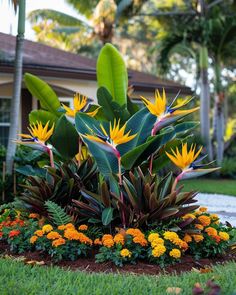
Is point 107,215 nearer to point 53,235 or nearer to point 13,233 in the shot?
point 53,235

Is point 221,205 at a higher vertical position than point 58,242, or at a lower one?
lower

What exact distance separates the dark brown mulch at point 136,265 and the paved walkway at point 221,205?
10.5 feet

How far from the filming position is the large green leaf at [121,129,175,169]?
222 inches

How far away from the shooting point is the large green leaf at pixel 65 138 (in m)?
6.43

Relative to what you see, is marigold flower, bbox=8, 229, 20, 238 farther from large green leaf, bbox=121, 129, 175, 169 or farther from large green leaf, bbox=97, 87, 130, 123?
large green leaf, bbox=97, 87, 130, 123

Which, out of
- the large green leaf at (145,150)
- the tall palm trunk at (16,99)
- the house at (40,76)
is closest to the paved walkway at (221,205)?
the large green leaf at (145,150)

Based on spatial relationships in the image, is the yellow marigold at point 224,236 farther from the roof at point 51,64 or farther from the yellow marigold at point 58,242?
the roof at point 51,64

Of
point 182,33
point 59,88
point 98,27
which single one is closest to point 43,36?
point 98,27

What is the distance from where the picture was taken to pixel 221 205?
1148 centimetres

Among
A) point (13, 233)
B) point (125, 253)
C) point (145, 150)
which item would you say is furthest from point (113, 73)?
point (125, 253)

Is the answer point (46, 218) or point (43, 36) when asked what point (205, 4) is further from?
point (46, 218)

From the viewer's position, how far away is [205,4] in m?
22.1

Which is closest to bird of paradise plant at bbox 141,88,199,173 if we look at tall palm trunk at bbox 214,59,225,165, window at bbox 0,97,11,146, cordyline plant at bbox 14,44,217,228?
cordyline plant at bbox 14,44,217,228

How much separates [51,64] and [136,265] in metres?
11.2
